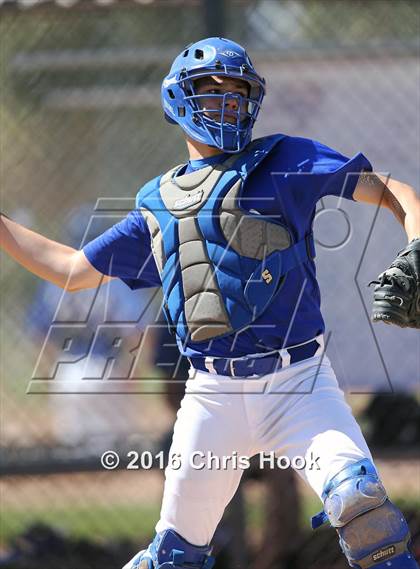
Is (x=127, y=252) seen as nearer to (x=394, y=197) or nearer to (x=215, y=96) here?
(x=215, y=96)

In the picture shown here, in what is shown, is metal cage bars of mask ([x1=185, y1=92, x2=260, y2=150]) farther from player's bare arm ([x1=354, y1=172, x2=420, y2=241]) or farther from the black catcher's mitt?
the black catcher's mitt

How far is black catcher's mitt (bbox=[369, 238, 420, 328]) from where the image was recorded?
7.98 ft

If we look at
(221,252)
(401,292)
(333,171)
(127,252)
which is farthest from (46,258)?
(401,292)

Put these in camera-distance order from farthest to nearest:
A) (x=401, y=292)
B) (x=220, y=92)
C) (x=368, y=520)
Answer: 1. (x=220, y=92)
2. (x=368, y=520)
3. (x=401, y=292)

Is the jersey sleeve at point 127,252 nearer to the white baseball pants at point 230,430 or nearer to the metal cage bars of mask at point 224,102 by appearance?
the metal cage bars of mask at point 224,102

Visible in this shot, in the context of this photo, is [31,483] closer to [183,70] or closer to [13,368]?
[13,368]

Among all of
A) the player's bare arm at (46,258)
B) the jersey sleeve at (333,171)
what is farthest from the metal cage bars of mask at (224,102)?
the player's bare arm at (46,258)

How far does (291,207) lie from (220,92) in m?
0.39

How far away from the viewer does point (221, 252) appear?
284cm

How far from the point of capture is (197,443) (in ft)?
9.30

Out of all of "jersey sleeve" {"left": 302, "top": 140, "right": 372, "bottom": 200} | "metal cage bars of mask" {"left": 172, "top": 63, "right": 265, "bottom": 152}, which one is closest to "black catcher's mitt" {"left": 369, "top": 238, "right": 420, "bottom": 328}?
"jersey sleeve" {"left": 302, "top": 140, "right": 372, "bottom": 200}

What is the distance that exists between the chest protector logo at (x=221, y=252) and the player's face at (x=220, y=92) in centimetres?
12

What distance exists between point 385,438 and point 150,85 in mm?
1565

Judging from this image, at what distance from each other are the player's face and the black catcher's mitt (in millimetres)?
670
